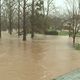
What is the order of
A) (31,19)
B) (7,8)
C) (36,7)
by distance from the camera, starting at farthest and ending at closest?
1. (7,8)
2. (36,7)
3. (31,19)

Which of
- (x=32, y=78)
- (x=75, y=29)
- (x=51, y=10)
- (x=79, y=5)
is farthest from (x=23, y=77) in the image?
(x=51, y=10)

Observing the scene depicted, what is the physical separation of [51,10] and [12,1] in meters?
11.6

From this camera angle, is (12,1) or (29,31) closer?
(29,31)

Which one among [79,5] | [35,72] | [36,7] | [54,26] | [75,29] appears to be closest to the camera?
[35,72]

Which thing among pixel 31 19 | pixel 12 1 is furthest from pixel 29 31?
pixel 12 1

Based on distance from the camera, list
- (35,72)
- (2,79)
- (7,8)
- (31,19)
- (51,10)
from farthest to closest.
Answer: (51,10) < (7,8) < (31,19) < (35,72) < (2,79)

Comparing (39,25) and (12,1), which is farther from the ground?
(12,1)

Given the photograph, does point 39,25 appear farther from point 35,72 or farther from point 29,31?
point 35,72

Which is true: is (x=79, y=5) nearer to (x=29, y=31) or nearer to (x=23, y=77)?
(x=29, y=31)

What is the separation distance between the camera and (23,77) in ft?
35.0

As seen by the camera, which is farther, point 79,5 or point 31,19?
point 31,19

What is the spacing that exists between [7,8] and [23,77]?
38861 mm

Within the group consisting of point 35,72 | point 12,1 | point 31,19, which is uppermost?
point 12,1

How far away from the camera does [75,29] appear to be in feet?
93.9
